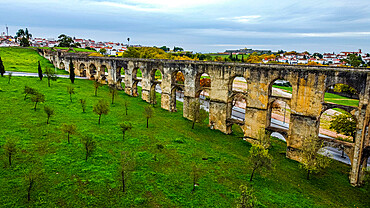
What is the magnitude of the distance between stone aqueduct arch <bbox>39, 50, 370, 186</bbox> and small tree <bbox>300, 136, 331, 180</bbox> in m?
0.90

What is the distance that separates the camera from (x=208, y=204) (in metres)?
18.1

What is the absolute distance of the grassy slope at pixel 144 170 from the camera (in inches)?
697

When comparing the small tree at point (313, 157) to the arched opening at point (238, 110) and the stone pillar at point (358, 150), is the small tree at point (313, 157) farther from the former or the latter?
the arched opening at point (238, 110)

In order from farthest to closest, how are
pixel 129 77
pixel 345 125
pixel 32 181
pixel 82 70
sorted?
pixel 82 70, pixel 129 77, pixel 345 125, pixel 32 181

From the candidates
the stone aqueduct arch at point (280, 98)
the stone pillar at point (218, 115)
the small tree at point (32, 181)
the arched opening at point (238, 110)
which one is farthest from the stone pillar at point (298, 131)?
the small tree at point (32, 181)

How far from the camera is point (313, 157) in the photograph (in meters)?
25.5

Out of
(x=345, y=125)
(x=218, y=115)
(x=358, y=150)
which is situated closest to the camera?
(x=358, y=150)

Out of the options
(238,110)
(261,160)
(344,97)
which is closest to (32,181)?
(261,160)

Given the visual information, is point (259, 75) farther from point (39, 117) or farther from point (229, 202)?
point (39, 117)

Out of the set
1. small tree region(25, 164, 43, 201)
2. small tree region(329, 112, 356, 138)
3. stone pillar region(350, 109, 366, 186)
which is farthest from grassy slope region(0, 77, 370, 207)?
small tree region(329, 112, 356, 138)

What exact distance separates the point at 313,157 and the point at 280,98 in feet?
23.6

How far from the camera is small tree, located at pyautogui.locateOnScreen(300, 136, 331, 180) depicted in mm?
24134

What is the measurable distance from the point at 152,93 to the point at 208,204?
97.1 feet

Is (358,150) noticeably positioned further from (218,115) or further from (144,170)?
(144,170)
